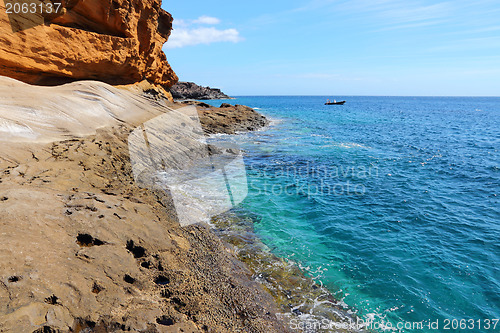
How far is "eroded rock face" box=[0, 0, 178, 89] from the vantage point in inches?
491

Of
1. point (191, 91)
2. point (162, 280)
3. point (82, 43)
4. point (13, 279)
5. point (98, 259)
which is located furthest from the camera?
point (191, 91)

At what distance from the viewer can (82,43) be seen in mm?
15617

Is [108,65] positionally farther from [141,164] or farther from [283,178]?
[283,178]

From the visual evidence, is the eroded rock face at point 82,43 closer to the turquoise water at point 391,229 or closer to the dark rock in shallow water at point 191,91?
the turquoise water at point 391,229

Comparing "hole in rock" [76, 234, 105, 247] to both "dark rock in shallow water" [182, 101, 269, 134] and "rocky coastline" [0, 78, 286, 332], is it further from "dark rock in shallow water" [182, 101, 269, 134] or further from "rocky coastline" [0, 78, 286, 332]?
"dark rock in shallow water" [182, 101, 269, 134]

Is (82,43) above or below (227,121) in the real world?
above

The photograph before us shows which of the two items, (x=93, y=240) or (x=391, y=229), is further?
(x=391, y=229)

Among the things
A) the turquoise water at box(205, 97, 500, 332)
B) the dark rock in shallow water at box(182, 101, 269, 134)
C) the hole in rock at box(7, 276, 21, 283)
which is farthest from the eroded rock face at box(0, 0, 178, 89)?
the hole in rock at box(7, 276, 21, 283)

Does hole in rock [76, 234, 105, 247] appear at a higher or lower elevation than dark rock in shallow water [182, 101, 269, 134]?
lower

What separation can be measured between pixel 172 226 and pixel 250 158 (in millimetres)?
11485
